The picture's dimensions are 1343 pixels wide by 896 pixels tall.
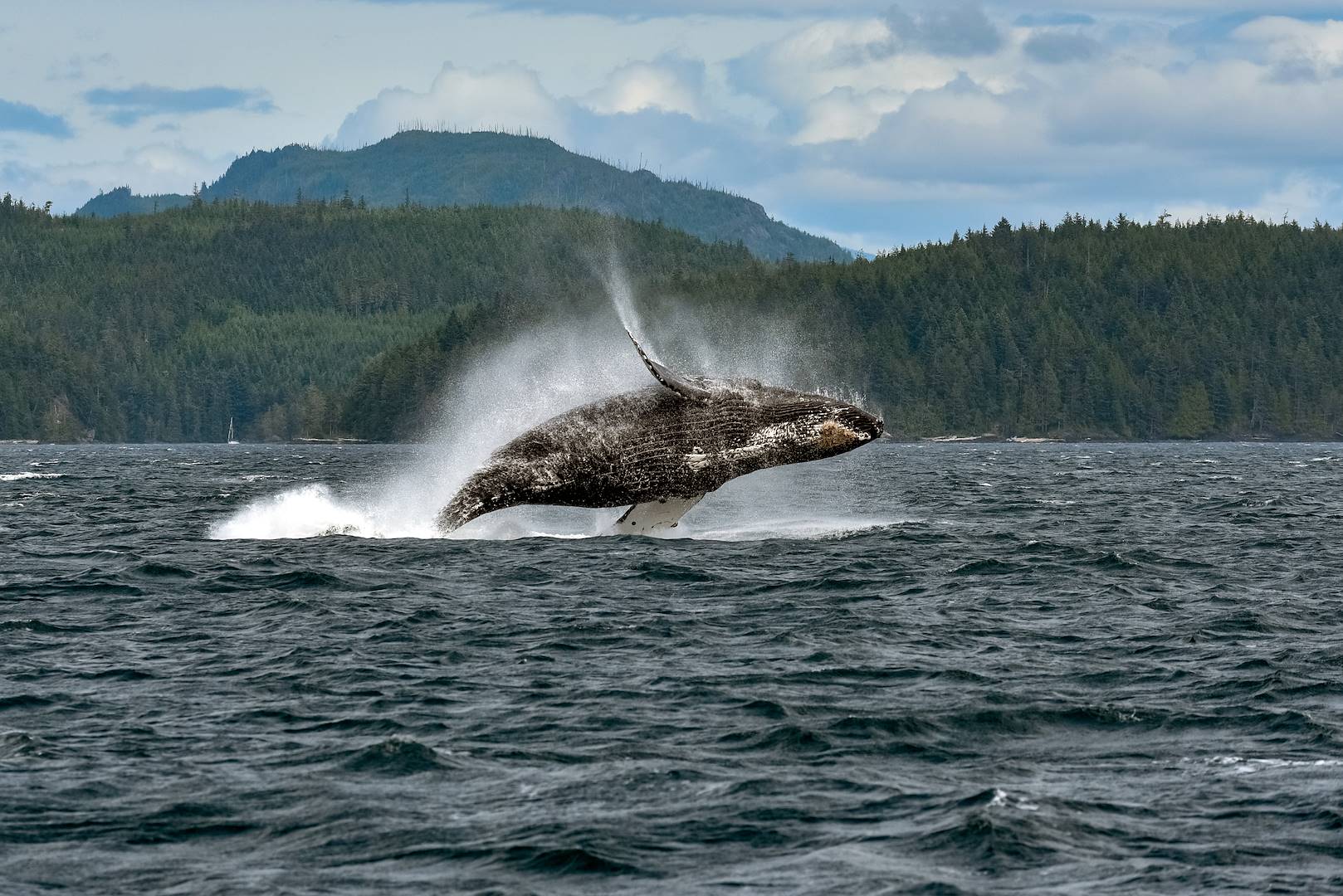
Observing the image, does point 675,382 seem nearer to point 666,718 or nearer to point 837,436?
point 837,436

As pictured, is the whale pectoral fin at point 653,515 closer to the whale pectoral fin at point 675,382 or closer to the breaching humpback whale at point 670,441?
the breaching humpback whale at point 670,441

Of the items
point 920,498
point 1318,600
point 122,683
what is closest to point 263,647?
point 122,683

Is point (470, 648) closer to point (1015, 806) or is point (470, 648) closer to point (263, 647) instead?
point (263, 647)

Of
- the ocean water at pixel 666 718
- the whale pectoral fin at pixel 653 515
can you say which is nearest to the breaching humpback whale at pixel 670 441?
the whale pectoral fin at pixel 653 515

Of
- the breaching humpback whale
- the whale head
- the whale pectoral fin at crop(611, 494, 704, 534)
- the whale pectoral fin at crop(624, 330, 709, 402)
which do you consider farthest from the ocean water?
the whale pectoral fin at crop(624, 330, 709, 402)

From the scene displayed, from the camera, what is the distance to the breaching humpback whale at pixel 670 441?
2814cm

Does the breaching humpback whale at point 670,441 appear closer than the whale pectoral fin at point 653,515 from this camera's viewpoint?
Yes

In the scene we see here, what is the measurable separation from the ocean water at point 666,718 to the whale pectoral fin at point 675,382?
10.4ft

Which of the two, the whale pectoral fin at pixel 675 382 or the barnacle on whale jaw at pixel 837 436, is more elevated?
the whale pectoral fin at pixel 675 382

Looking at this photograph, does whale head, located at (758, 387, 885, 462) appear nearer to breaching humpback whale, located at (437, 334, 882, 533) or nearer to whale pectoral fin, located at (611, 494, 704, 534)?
breaching humpback whale, located at (437, 334, 882, 533)

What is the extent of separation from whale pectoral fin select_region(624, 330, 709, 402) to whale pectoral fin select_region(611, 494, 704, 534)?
2076 mm

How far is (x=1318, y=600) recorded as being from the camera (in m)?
26.9

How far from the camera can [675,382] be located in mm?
27312

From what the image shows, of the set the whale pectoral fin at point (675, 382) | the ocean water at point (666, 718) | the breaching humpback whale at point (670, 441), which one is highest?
the whale pectoral fin at point (675, 382)
